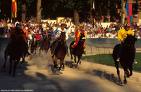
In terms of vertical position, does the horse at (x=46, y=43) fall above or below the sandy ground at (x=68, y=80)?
above

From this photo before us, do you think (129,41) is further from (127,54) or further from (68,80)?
(68,80)

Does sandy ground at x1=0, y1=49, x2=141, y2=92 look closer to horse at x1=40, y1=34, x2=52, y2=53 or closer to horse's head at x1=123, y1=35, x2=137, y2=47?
horse's head at x1=123, y1=35, x2=137, y2=47

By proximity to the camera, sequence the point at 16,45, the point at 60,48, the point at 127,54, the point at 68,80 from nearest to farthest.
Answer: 1. the point at 127,54
2. the point at 68,80
3. the point at 16,45
4. the point at 60,48

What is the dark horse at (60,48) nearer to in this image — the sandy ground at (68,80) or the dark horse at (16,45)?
the sandy ground at (68,80)

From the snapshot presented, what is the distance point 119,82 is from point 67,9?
61660 millimetres

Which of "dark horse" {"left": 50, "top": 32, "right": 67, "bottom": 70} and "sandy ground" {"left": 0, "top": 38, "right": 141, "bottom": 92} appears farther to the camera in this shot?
"dark horse" {"left": 50, "top": 32, "right": 67, "bottom": 70}

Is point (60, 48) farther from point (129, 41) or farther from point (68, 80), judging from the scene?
point (129, 41)

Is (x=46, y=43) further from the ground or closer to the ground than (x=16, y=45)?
closer to the ground

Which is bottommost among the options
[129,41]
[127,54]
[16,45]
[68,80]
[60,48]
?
[68,80]

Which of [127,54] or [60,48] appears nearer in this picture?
[127,54]

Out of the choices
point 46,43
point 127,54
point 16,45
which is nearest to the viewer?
point 127,54

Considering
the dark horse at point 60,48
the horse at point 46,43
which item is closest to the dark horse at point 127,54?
the dark horse at point 60,48

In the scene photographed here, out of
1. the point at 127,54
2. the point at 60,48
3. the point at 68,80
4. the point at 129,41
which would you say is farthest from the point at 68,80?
the point at 60,48

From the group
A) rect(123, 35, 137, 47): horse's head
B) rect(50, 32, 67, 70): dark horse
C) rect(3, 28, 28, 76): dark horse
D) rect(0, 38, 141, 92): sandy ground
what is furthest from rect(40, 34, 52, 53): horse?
rect(123, 35, 137, 47): horse's head
